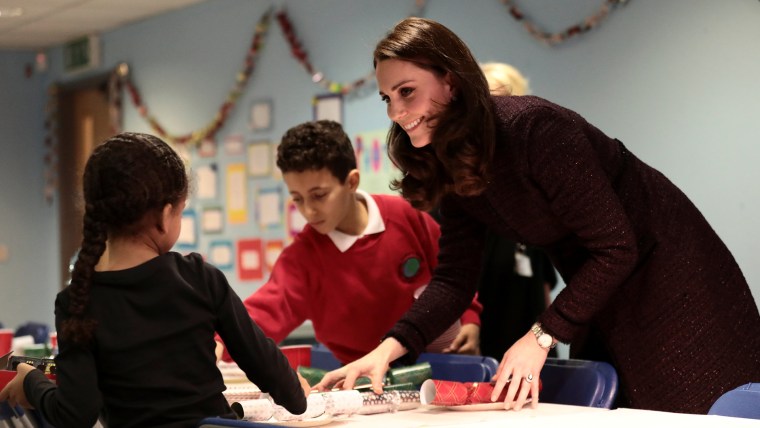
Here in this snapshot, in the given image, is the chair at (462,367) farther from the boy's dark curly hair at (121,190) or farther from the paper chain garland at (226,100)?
the paper chain garland at (226,100)

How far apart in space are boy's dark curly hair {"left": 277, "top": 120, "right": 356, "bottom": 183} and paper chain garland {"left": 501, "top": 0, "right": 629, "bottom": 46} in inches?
83.6

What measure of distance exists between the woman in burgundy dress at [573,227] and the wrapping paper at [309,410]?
196 mm

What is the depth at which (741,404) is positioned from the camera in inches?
64.3

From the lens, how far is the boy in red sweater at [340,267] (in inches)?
100

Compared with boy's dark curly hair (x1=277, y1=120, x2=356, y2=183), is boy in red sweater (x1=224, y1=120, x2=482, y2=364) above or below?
below

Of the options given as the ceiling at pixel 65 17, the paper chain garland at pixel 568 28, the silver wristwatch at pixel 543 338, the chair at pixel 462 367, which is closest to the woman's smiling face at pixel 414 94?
the silver wristwatch at pixel 543 338

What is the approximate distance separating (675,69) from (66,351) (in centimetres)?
332

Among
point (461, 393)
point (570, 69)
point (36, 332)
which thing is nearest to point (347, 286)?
point (461, 393)

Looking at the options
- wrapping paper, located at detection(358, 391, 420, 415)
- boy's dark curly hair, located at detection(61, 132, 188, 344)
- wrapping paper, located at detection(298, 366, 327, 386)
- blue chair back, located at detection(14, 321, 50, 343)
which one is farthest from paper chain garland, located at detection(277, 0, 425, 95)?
boy's dark curly hair, located at detection(61, 132, 188, 344)

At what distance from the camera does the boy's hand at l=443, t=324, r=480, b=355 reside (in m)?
2.67

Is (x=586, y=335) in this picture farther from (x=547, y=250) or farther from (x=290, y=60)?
(x=290, y=60)

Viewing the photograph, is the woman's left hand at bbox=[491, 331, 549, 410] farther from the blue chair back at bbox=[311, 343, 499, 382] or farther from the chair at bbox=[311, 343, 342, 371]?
the chair at bbox=[311, 343, 342, 371]

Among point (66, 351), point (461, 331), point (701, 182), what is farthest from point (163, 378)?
point (701, 182)

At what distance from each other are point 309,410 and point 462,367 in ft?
2.21
